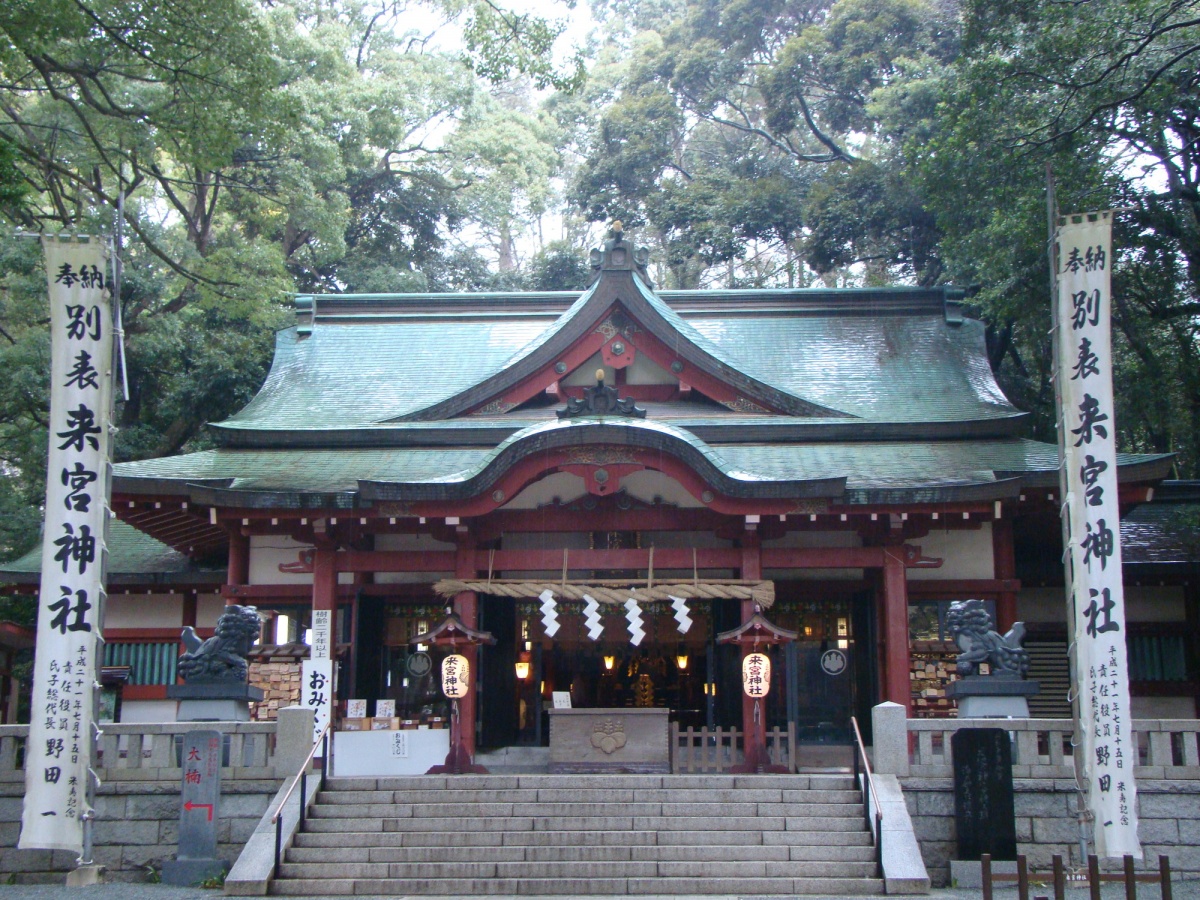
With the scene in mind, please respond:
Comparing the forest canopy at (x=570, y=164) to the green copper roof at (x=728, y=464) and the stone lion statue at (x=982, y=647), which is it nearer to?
the green copper roof at (x=728, y=464)

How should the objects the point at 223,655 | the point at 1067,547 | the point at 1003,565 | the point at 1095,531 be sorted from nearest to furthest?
the point at 1095,531
the point at 1067,547
the point at 223,655
the point at 1003,565

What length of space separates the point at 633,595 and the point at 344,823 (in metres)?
4.75

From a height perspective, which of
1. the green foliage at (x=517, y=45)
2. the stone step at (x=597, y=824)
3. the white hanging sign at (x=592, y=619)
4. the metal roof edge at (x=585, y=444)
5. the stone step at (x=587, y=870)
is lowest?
the stone step at (x=587, y=870)

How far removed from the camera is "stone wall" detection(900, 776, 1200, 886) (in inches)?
475

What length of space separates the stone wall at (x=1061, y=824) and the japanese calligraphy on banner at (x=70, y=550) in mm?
8660

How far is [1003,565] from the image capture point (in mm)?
16578

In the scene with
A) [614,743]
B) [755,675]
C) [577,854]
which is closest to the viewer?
[577,854]

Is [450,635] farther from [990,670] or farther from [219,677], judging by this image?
[990,670]

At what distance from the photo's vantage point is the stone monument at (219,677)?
13219 millimetres

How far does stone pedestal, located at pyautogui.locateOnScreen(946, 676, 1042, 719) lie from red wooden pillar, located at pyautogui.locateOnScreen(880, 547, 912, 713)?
2.05m

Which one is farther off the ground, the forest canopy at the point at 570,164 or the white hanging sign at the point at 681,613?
the forest canopy at the point at 570,164

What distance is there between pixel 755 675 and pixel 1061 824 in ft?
13.2

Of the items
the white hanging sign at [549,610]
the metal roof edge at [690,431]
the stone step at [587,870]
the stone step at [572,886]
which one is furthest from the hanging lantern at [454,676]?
the metal roof edge at [690,431]

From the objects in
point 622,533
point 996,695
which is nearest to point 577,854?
point 996,695
